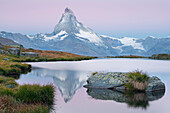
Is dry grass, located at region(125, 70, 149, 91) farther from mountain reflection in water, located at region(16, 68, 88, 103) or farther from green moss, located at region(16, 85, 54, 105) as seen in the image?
green moss, located at region(16, 85, 54, 105)

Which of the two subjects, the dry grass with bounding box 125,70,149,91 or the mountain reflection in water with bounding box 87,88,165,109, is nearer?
the mountain reflection in water with bounding box 87,88,165,109

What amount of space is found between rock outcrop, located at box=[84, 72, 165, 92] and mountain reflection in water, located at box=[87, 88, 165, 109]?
1.01m

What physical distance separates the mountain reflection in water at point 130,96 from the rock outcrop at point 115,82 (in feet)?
3.31

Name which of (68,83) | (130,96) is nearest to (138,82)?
(130,96)

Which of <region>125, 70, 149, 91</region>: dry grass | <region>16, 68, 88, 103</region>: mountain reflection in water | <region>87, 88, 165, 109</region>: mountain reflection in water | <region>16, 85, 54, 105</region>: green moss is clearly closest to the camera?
<region>16, 85, 54, 105</region>: green moss

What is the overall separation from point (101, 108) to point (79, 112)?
2143mm

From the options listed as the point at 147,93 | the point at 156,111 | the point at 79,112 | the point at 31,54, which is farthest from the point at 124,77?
the point at 31,54

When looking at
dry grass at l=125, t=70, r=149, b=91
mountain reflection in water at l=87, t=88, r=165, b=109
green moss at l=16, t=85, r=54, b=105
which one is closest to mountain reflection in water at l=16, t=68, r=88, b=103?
green moss at l=16, t=85, r=54, b=105

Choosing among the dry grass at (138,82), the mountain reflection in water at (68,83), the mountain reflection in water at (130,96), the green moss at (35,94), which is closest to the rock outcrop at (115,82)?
the dry grass at (138,82)

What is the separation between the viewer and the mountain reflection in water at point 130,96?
21.1m

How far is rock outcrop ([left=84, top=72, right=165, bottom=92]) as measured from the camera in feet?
89.4

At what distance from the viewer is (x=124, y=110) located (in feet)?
61.0

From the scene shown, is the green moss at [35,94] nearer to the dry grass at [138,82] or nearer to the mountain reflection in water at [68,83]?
the mountain reflection in water at [68,83]

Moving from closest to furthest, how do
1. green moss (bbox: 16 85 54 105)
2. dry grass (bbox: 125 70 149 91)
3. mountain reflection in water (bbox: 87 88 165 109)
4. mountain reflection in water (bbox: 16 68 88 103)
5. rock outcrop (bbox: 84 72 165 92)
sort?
green moss (bbox: 16 85 54 105) < mountain reflection in water (bbox: 87 88 165 109) < mountain reflection in water (bbox: 16 68 88 103) < dry grass (bbox: 125 70 149 91) < rock outcrop (bbox: 84 72 165 92)
